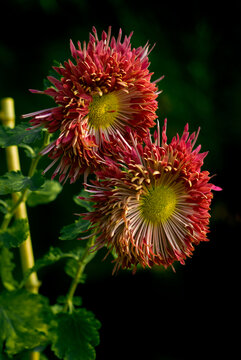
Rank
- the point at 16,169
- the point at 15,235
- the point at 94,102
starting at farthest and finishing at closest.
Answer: the point at 16,169 < the point at 15,235 < the point at 94,102

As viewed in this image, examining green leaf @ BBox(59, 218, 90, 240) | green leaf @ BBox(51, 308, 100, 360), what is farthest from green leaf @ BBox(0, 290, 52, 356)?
green leaf @ BBox(59, 218, 90, 240)

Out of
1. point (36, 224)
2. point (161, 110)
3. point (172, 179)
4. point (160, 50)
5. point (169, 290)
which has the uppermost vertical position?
point (160, 50)

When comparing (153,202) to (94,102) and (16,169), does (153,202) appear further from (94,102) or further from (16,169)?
(16,169)

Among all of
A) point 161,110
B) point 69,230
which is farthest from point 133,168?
point 161,110

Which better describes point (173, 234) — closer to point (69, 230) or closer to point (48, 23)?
point (69, 230)

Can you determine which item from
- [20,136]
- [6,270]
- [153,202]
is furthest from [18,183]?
[6,270]

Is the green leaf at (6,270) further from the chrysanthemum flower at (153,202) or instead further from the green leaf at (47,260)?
the chrysanthemum flower at (153,202)

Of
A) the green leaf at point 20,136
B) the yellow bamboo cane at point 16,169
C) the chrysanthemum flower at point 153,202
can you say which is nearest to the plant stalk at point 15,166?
the yellow bamboo cane at point 16,169
